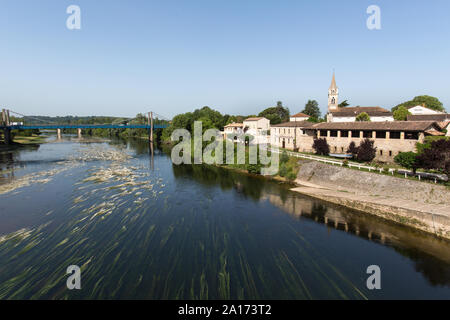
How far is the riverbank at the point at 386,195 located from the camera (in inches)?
829

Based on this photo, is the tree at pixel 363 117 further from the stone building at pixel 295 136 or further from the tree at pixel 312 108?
the tree at pixel 312 108

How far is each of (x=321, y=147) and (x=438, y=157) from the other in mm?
20158

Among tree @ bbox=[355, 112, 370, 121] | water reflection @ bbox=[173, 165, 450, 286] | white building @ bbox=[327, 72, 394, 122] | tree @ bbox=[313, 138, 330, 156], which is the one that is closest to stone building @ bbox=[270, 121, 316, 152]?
tree @ bbox=[313, 138, 330, 156]

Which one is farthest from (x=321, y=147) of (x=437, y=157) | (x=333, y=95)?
(x=333, y=95)

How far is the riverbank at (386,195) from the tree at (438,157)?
6.59ft

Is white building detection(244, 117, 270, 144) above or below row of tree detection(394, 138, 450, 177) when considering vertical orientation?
above

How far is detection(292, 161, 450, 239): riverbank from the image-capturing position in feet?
69.1

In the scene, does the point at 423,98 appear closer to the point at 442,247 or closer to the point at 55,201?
the point at 442,247

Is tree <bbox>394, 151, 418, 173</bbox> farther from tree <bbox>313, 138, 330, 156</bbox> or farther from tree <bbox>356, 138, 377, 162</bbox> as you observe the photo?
tree <bbox>313, 138, 330, 156</bbox>

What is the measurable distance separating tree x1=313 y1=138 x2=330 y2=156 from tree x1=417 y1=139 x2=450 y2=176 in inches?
718

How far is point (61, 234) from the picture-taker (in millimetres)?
20250

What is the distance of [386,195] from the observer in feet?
87.2
